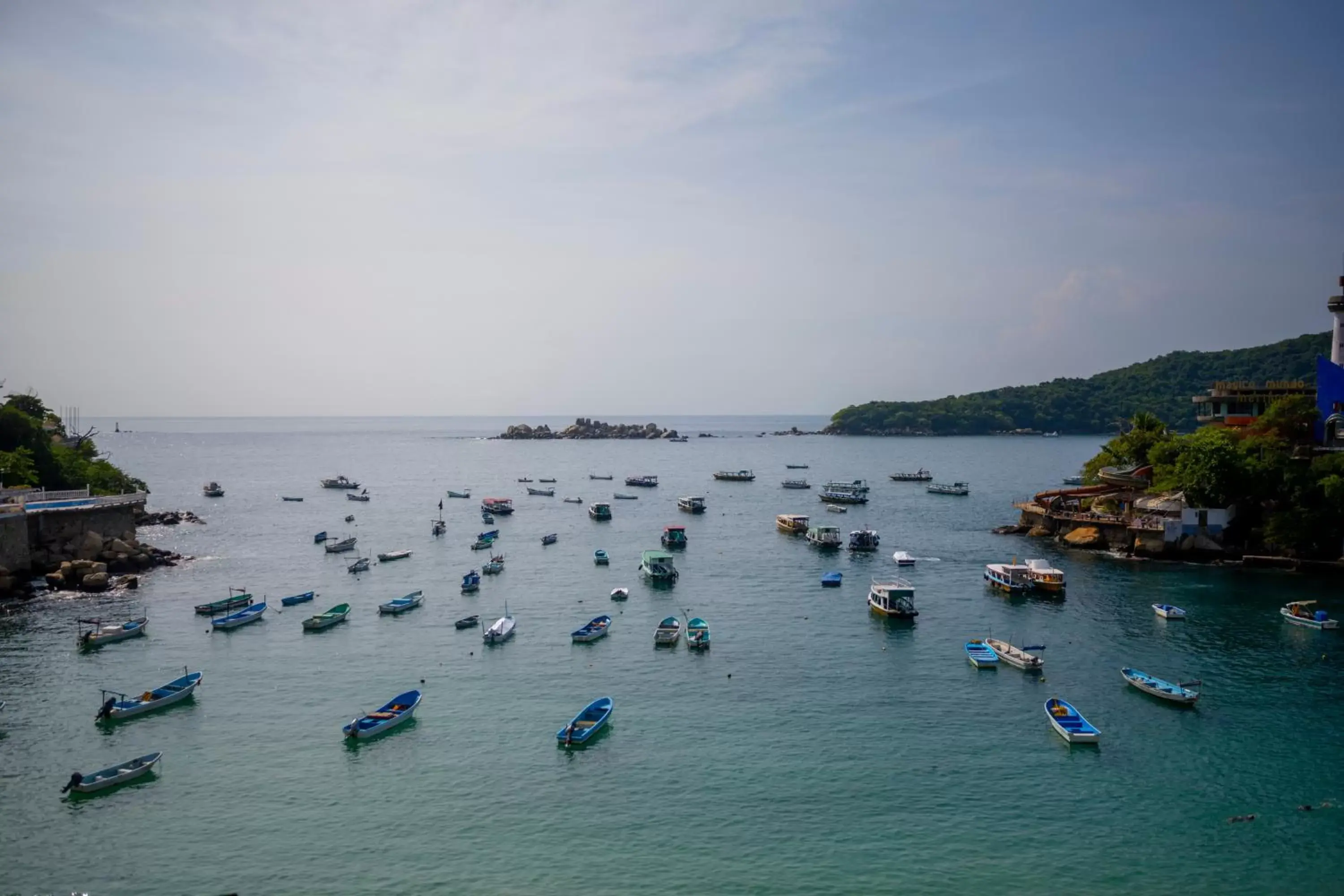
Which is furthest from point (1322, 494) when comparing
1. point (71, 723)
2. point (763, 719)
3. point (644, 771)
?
point (71, 723)

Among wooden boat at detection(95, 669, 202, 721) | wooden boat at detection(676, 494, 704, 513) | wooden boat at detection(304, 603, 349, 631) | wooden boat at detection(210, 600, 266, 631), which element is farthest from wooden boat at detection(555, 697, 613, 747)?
wooden boat at detection(676, 494, 704, 513)

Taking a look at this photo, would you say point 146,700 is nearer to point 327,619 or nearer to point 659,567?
point 327,619

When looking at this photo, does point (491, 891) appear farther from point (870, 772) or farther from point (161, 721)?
point (161, 721)

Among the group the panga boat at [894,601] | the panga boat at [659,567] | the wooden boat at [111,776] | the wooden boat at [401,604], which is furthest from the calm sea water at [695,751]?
the panga boat at [659,567]

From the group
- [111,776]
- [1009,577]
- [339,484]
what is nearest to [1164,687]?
[1009,577]

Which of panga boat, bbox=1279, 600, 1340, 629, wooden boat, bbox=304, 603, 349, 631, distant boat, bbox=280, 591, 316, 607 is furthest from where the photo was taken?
distant boat, bbox=280, 591, 316, 607

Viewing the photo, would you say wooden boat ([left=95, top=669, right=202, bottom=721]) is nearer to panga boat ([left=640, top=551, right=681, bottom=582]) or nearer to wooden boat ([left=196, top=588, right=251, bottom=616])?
wooden boat ([left=196, top=588, right=251, bottom=616])
